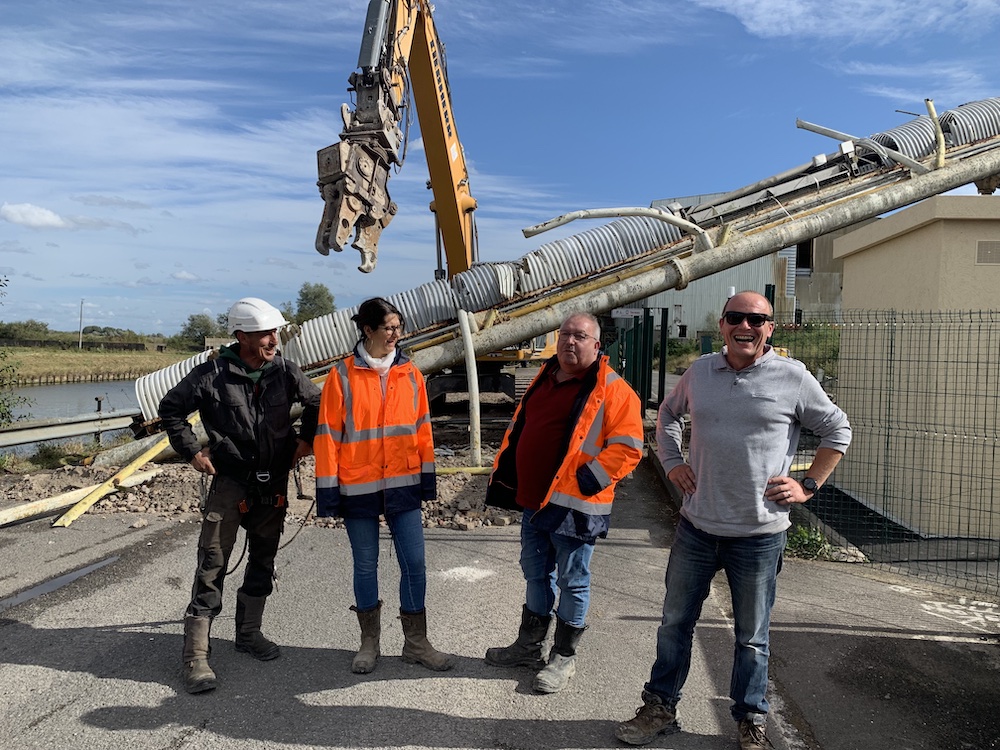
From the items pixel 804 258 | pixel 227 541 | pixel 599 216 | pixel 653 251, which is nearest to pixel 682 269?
pixel 653 251

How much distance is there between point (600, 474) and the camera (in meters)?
3.21

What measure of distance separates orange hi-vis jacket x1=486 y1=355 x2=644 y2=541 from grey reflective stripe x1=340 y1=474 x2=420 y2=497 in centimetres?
66

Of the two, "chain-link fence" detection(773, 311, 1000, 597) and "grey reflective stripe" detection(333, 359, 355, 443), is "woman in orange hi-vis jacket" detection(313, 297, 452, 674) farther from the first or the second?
"chain-link fence" detection(773, 311, 1000, 597)

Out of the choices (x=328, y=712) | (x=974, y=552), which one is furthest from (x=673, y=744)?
(x=974, y=552)

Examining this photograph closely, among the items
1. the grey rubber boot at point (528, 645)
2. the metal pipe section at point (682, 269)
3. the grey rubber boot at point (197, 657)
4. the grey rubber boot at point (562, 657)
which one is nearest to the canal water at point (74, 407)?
the metal pipe section at point (682, 269)

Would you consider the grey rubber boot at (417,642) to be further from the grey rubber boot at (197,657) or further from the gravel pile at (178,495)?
the gravel pile at (178,495)

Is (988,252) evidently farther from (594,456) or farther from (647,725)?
(647,725)

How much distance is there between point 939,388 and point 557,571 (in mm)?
4786

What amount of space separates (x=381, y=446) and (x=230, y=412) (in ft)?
2.50

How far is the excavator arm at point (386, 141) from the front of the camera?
7.06m

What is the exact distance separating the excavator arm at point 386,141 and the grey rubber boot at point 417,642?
434 cm

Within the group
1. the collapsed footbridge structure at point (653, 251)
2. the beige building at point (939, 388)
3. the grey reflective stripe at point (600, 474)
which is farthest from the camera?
the collapsed footbridge structure at point (653, 251)

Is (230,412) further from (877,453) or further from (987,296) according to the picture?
(987,296)

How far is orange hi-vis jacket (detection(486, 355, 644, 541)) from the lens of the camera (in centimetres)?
322
